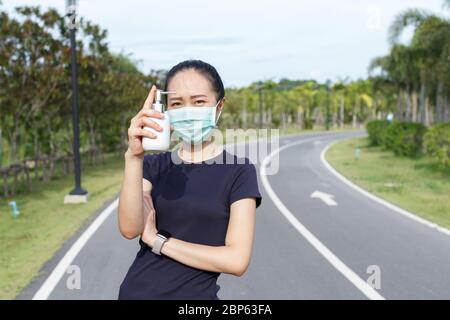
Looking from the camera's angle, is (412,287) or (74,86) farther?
(74,86)

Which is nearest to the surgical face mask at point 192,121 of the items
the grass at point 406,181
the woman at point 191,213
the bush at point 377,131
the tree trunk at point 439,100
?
the woman at point 191,213

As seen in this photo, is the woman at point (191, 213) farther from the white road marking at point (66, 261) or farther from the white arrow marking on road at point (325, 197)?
the white arrow marking on road at point (325, 197)

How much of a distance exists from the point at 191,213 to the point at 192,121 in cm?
39

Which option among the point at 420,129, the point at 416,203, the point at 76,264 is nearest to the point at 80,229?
the point at 76,264

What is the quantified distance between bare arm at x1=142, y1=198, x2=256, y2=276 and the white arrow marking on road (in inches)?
466

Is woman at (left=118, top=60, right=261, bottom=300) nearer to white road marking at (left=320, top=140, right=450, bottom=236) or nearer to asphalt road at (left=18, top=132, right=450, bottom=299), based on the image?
asphalt road at (left=18, top=132, right=450, bottom=299)

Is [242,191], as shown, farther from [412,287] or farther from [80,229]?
[80,229]

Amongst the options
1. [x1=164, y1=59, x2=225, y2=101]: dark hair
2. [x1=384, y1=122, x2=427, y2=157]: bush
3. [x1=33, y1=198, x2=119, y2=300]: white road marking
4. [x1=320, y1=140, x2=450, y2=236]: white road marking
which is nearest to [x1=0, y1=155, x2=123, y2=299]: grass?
[x1=33, y1=198, x2=119, y2=300]: white road marking

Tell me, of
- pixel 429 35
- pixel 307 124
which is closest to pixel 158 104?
pixel 429 35

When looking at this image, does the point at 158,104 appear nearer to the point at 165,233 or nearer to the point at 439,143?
the point at 165,233

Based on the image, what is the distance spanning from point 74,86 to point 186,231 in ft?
42.0

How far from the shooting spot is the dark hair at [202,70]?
2355 millimetres

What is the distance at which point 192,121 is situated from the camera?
232cm
